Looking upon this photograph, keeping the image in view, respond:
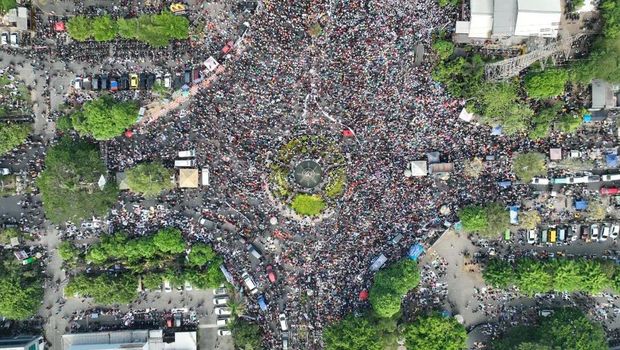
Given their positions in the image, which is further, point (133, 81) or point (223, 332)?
point (223, 332)

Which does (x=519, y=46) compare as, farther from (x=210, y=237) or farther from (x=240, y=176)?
(x=210, y=237)

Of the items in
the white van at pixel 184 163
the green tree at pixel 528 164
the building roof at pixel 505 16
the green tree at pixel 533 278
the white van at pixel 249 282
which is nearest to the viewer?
the building roof at pixel 505 16

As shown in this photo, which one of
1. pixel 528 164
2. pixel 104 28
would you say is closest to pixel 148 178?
pixel 104 28

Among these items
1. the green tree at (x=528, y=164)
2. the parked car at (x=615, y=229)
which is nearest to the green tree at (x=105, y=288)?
the green tree at (x=528, y=164)

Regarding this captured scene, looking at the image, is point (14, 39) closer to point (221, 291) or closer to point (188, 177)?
point (188, 177)

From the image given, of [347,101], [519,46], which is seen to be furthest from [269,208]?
[519,46]

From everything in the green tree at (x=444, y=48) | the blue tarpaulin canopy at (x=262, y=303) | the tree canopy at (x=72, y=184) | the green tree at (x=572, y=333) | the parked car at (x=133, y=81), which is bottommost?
the green tree at (x=572, y=333)

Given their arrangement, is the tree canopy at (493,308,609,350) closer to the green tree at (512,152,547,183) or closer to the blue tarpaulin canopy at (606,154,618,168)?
the green tree at (512,152,547,183)

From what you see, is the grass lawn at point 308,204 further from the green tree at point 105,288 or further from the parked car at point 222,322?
the green tree at point 105,288
